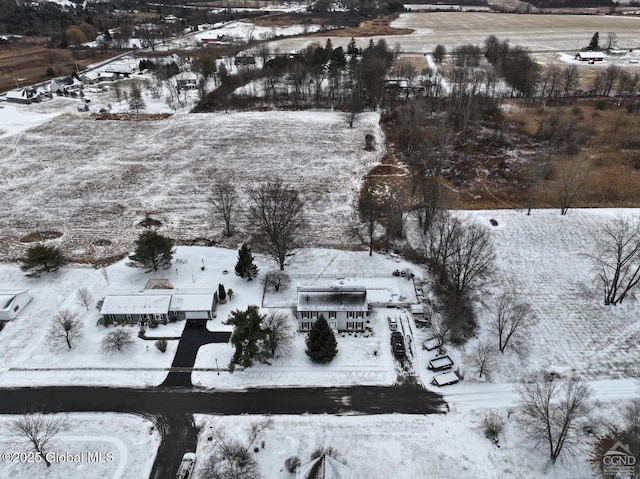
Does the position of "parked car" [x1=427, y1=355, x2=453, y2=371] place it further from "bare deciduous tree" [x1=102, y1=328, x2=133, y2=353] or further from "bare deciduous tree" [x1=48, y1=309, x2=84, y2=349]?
"bare deciduous tree" [x1=48, y1=309, x2=84, y2=349]

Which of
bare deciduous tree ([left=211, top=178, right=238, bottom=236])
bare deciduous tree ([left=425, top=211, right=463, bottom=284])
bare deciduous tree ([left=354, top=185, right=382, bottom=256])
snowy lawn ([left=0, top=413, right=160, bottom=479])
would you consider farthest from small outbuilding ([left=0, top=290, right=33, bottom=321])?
bare deciduous tree ([left=425, top=211, right=463, bottom=284])

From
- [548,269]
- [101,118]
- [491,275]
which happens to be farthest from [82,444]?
[101,118]

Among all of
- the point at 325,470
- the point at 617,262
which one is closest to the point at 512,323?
the point at 617,262

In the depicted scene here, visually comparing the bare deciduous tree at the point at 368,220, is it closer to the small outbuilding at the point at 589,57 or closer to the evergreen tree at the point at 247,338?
the evergreen tree at the point at 247,338

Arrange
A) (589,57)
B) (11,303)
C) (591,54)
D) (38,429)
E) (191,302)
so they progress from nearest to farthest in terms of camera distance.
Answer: (38,429) < (191,302) < (11,303) < (589,57) < (591,54)

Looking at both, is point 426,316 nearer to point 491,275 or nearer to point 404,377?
point 404,377

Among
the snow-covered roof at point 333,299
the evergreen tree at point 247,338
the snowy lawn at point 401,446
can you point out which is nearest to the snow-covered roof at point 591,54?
the snow-covered roof at point 333,299

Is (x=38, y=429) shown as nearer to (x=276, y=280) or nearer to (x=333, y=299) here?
(x=276, y=280)
